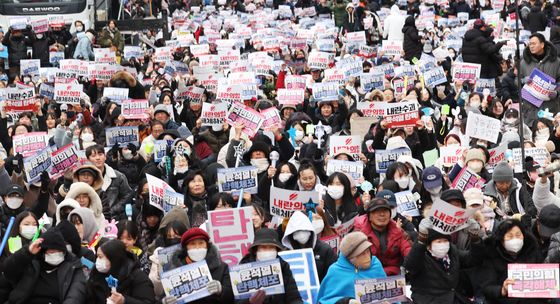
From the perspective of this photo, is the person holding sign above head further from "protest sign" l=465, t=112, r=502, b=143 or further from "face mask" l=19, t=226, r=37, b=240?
"protest sign" l=465, t=112, r=502, b=143

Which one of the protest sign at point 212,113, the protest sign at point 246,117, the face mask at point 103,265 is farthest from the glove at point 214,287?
the protest sign at point 212,113

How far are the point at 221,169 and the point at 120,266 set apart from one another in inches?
142

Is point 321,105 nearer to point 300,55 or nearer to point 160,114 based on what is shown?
point 160,114

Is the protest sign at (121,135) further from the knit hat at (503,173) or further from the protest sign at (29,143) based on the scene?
the knit hat at (503,173)

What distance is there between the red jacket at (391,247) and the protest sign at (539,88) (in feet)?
23.4

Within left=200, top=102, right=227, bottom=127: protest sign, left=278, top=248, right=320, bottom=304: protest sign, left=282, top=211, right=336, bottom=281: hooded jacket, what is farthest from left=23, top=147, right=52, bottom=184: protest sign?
left=278, top=248, right=320, bottom=304: protest sign

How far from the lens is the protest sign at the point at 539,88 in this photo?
57.5 ft

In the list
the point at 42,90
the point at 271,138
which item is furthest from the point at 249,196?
the point at 42,90

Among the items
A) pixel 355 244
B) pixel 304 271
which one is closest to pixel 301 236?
pixel 304 271

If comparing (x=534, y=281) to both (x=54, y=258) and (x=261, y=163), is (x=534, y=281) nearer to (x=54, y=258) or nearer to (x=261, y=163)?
(x=54, y=258)

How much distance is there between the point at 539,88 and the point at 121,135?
4.86 meters

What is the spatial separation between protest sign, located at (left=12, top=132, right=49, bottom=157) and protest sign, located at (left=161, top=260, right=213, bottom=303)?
20.2 ft

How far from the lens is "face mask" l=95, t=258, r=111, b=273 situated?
32.0ft

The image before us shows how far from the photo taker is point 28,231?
36.4ft
